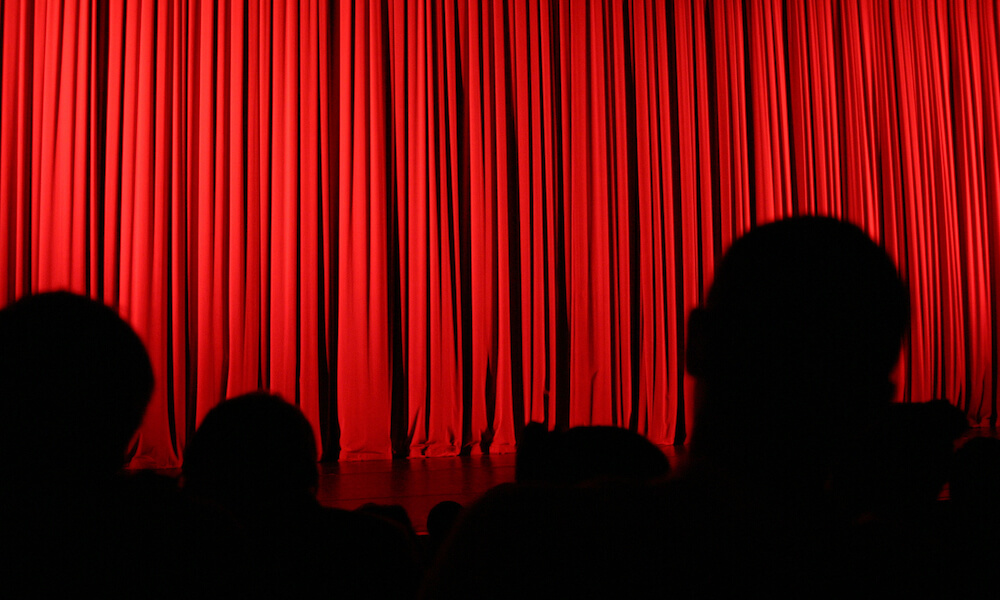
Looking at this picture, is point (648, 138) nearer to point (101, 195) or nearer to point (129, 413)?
point (101, 195)

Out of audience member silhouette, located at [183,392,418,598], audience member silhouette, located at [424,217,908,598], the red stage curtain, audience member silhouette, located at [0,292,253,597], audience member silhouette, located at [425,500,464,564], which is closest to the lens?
audience member silhouette, located at [424,217,908,598]

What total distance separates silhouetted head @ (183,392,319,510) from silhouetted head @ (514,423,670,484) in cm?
37

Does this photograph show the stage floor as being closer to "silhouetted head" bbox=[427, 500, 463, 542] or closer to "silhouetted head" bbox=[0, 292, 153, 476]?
"silhouetted head" bbox=[427, 500, 463, 542]

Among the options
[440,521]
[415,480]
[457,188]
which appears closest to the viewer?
[440,521]

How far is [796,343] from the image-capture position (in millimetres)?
565

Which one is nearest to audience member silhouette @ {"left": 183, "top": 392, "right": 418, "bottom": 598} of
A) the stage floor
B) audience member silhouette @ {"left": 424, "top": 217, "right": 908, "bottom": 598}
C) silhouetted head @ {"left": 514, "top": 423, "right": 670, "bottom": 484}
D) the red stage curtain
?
silhouetted head @ {"left": 514, "top": 423, "right": 670, "bottom": 484}

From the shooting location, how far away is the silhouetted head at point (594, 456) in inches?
44.4

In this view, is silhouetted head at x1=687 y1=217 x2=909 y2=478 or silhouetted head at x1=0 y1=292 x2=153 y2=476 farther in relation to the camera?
silhouetted head at x1=0 y1=292 x2=153 y2=476

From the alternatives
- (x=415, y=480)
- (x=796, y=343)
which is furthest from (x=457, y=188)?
(x=796, y=343)

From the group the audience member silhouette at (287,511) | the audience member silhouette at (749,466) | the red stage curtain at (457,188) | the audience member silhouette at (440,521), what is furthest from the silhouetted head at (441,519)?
the red stage curtain at (457,188)

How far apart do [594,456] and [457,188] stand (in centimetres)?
376

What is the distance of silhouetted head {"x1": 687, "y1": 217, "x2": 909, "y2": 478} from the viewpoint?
0.55m

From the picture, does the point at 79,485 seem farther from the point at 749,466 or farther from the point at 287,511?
the point at 749,466

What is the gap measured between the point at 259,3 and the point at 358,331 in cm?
219
